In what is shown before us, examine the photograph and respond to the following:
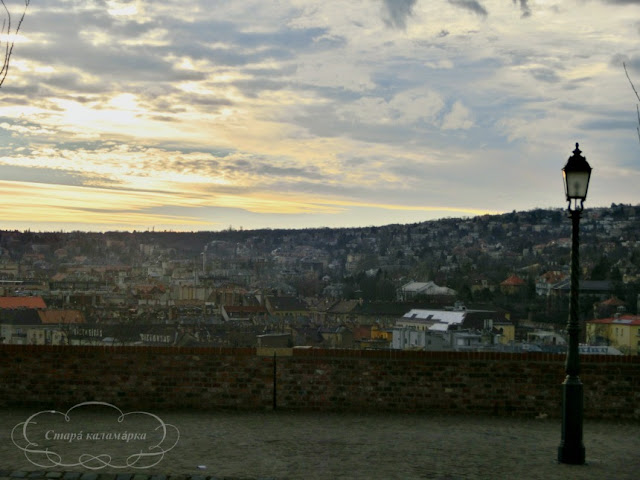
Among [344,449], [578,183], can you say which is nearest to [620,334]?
[578,183]

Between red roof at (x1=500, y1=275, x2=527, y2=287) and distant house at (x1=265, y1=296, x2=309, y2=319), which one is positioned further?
red roof at (x1=500, y1=275, x2=527, y2=287)

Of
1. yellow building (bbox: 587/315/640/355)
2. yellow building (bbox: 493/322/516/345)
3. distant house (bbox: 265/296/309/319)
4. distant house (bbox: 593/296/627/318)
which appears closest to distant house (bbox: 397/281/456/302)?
distant house (bbox: 265/296/309/319)

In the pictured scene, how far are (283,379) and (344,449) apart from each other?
2.61 m

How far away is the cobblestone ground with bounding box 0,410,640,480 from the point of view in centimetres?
721

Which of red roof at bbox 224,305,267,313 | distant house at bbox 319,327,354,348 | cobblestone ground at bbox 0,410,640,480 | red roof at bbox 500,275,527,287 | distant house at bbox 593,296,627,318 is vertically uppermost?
red roof at bbox 500,275,527,287

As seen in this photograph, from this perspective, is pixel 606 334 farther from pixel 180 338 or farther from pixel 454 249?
pixel 454 249

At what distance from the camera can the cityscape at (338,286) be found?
48094 mm

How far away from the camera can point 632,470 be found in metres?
7.54

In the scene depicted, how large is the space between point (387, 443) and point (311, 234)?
14445 cm

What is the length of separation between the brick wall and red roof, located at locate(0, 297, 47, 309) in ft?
126

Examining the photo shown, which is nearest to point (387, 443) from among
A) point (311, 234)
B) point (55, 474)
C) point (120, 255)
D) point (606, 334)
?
point (55, 474)

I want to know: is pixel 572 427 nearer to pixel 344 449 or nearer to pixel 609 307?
pixel 344 449

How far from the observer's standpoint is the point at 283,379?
35.3ft

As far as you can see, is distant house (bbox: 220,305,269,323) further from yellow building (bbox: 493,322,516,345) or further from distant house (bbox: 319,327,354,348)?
yellow building (bbox: 493,322,516,345)
